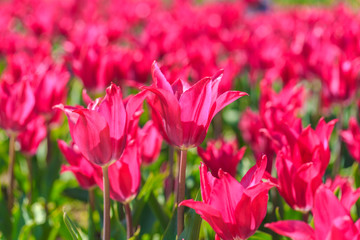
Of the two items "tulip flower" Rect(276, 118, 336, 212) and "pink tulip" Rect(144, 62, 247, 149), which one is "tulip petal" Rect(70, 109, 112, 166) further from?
"tulip flower" Rect(276, 118, 336, 212)

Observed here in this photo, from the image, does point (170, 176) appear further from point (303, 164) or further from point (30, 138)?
point (303, 164)

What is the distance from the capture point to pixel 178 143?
1.15m

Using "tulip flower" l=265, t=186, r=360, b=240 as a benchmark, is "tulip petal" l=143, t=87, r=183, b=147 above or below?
above

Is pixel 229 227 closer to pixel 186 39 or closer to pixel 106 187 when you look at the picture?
pixel 106 187

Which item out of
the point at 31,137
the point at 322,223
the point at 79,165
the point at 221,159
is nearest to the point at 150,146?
the point at 79,165

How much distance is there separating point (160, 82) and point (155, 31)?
6.61 ft

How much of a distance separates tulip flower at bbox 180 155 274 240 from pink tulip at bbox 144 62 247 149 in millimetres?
113

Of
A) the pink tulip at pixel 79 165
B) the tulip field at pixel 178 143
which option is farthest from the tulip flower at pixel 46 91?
the pink tulip at pixel 79 165

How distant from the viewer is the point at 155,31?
305 cm

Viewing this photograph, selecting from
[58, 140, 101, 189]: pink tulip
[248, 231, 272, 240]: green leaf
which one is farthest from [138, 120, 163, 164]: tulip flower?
[248, 231, 272, 240]: green leaf

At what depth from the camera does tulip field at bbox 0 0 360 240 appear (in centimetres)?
105

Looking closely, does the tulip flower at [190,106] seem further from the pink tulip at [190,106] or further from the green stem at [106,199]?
the green stem at [106,199]

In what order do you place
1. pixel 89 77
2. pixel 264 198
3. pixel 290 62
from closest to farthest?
pixel 264 198, pixel 89 77, pixel 290 62

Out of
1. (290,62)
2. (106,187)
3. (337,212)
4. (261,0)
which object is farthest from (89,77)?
(261,0)
